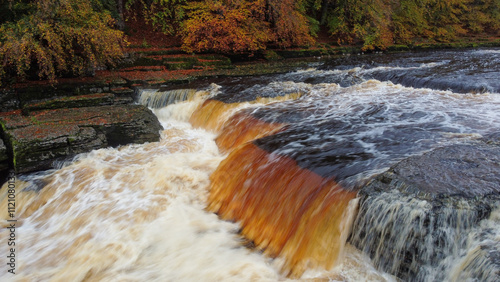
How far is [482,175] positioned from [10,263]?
6.07 meters

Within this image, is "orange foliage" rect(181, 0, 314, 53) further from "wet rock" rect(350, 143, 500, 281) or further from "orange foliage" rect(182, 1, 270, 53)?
"wet rock" rect(350, 143, 500, 281)

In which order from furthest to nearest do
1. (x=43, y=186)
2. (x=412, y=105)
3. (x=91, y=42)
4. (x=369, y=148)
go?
(x=91, y=42) < (x=412, y=105) < (x=43, y=186) < (x=369, y=148)

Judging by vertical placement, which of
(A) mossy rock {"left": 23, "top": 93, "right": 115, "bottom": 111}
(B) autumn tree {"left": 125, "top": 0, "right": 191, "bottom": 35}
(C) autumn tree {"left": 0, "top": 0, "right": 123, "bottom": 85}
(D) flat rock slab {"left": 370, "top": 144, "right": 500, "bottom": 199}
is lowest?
(D) flat rock slab {"left": 370, "top": 144, "right": 500, "bottom": 199}

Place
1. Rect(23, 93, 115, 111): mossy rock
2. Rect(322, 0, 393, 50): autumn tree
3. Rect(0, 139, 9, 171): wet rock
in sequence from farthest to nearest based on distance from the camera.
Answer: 1. Rect(322, 0, 393, 50): autumn tree
2. Rect(23, 93, 115, 111): mossy rock
3. Rect(0, 139, 9, 171): wet rock

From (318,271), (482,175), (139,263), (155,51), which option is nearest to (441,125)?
(482,175)

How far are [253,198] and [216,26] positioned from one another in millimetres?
10720

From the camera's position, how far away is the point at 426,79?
30.9ft

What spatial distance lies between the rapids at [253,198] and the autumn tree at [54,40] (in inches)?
134

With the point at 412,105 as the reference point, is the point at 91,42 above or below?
above

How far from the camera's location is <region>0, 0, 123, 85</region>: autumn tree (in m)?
8.24

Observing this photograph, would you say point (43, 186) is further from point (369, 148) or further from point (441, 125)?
point (441, 125)

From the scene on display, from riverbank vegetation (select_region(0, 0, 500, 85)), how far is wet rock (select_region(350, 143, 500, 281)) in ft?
28.3

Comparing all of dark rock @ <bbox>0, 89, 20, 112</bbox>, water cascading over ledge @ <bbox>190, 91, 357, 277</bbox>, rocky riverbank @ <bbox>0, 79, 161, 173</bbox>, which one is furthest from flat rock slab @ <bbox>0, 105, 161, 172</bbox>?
water cascading over ledge @ <bbox>190, 91, 357, 277</bbox>

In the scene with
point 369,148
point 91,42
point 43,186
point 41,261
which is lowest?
point 41,261
